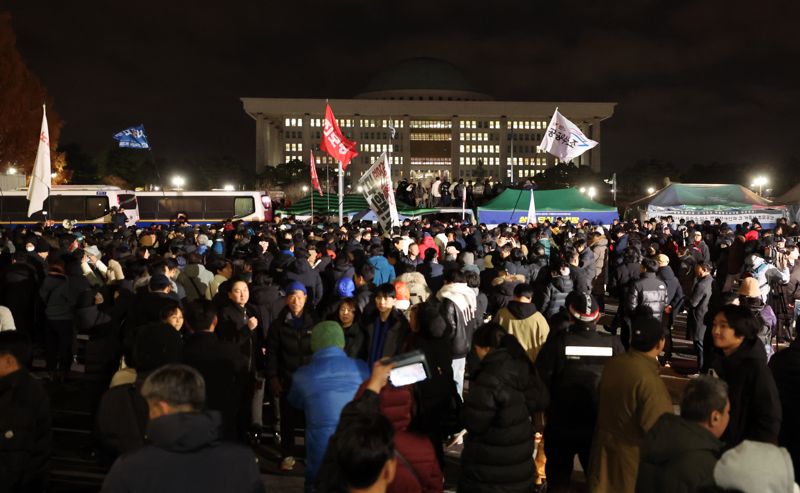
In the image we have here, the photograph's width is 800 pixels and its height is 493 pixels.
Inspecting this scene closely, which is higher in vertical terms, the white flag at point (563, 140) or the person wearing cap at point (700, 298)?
the white flag at point (563, 140)

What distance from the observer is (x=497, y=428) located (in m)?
3.72

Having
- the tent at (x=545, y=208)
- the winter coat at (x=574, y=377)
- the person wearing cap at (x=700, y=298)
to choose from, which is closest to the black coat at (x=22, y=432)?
the winter coat at (x=574, y=377)

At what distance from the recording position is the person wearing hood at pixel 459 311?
6.05m

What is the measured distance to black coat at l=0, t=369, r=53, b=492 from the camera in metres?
3.60

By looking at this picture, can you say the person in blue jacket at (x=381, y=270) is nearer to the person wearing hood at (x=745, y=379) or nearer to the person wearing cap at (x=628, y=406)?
the person wearing cap at (x=628, y=406)

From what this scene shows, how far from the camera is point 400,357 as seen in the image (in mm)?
3193

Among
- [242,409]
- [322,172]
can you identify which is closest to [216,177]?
[322,172]

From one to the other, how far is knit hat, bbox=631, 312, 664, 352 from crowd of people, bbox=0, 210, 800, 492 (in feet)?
0.04

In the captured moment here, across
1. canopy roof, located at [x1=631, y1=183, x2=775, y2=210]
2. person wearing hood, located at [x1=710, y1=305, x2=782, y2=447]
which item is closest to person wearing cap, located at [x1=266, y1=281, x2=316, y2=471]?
person wearing hood, located at [x1=710, y1=305, x2=782, y2=447]

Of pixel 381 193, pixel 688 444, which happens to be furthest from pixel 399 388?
pixel 381 193

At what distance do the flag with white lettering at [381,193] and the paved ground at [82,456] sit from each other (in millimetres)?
6090

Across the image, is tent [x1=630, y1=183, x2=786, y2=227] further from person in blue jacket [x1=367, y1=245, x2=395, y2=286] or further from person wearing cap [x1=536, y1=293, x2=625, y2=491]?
person wearing cap [x1=536, y1=293, x2=625, y2=491]

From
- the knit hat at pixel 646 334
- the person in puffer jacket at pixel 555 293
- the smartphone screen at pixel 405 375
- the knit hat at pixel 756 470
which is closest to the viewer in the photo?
the knit hat at pixel 756 470

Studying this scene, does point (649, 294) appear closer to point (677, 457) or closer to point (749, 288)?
point (749, 288)
